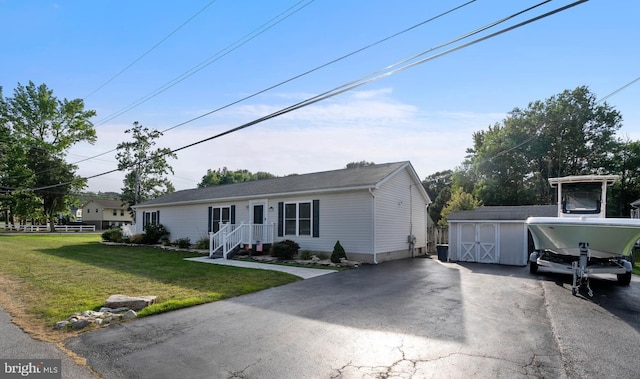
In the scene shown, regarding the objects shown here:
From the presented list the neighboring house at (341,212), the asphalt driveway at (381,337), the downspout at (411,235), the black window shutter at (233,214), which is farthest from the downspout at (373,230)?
the black window shutter at (233,214)

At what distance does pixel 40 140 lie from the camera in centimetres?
4038

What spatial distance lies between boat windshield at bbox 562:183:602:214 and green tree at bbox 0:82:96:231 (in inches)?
1737

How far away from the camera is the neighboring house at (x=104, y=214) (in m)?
58.3

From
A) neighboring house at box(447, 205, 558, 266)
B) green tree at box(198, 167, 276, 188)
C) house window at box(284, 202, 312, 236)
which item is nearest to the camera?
neighboring house at box(447, 205, 558, 266)

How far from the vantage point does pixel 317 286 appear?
28.1ft

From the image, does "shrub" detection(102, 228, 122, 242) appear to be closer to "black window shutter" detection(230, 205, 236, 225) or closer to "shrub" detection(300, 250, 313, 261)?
"black window shutter" detection(230, 205, 236, 225)

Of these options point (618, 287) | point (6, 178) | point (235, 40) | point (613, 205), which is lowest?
point (618, 287)

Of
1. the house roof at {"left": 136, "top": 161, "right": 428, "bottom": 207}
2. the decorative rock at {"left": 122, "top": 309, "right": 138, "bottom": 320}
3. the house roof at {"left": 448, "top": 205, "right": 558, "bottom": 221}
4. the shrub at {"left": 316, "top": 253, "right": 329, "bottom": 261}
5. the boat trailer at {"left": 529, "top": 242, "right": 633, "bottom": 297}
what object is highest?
the house roof at {"left": 136, "top": 161, "right": 428, "bottom": 207}

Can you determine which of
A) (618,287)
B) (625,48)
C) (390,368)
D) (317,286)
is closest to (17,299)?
(317,286)

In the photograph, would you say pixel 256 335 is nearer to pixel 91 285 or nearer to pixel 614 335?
pixel 614 335

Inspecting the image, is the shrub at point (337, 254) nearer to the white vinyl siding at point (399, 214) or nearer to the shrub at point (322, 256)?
the shrub at point (322, 256)

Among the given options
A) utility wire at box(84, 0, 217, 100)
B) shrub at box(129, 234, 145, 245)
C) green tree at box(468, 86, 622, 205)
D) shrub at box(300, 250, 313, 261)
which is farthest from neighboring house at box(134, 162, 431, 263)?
green tree at box(468, 86, 622, 205)

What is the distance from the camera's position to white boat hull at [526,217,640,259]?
7660mm

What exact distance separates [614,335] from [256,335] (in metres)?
5.23
